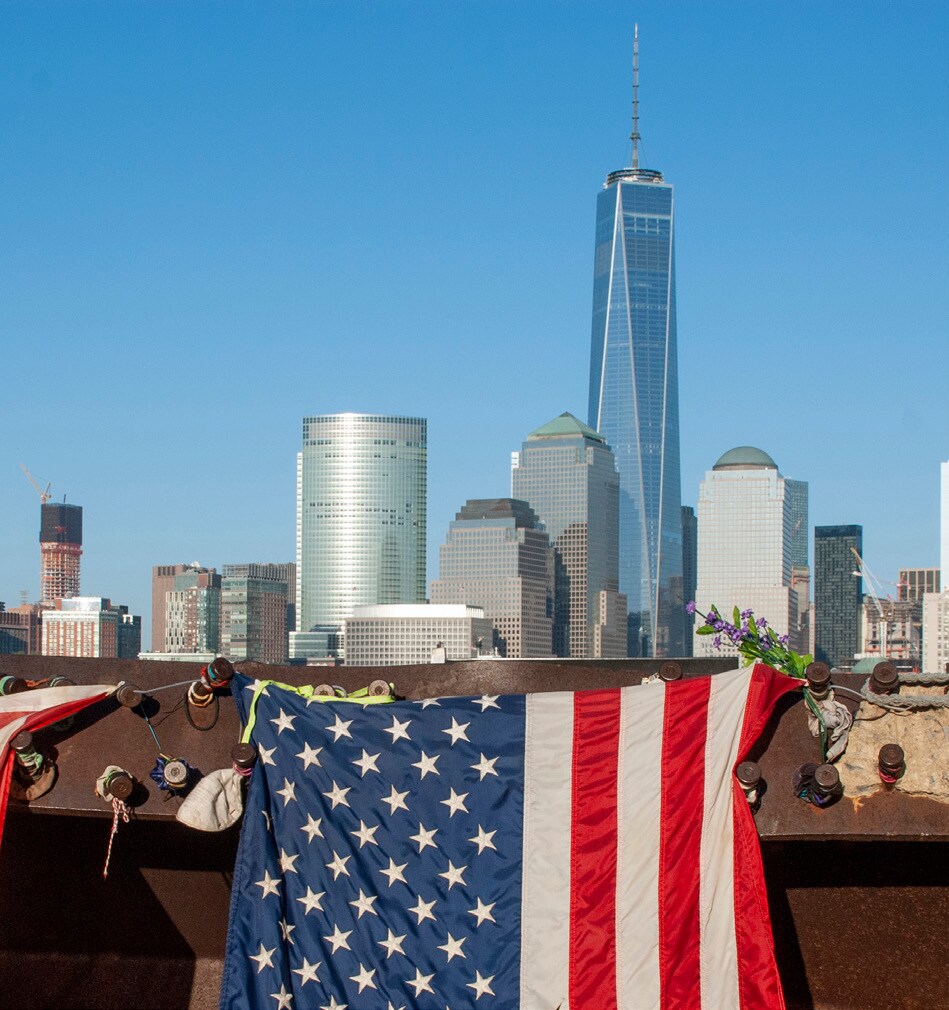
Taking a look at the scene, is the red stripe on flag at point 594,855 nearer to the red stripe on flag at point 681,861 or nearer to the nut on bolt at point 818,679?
the red stripe on flag at point 681,861

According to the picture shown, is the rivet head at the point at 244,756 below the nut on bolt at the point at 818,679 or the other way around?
below

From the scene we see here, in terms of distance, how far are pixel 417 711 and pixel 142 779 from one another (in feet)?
4.85

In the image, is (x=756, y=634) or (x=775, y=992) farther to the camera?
(x=756, y=634)

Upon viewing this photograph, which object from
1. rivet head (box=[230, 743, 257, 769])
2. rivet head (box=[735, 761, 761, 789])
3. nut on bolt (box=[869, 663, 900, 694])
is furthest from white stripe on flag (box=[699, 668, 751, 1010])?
rivet head (box=[230, 743, 257, 769])

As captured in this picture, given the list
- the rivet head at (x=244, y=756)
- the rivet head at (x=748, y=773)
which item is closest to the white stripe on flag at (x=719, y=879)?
the rivet head at (x=748, y=773)

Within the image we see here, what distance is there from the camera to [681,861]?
775cm

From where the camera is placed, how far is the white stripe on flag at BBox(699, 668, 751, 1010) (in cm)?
767

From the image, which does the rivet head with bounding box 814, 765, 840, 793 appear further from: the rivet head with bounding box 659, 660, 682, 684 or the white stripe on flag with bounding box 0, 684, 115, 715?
the white stripe on flag with bounding box 0, 684, 115, 715

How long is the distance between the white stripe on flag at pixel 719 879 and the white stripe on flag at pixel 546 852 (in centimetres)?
69

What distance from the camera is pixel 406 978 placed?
787 cm

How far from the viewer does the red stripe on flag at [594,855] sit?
7750 millimetres

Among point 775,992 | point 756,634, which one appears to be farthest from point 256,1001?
point 756,634

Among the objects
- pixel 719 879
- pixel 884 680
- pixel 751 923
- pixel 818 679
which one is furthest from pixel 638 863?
pixel 884 680

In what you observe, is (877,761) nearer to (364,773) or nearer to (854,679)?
(854,679)
